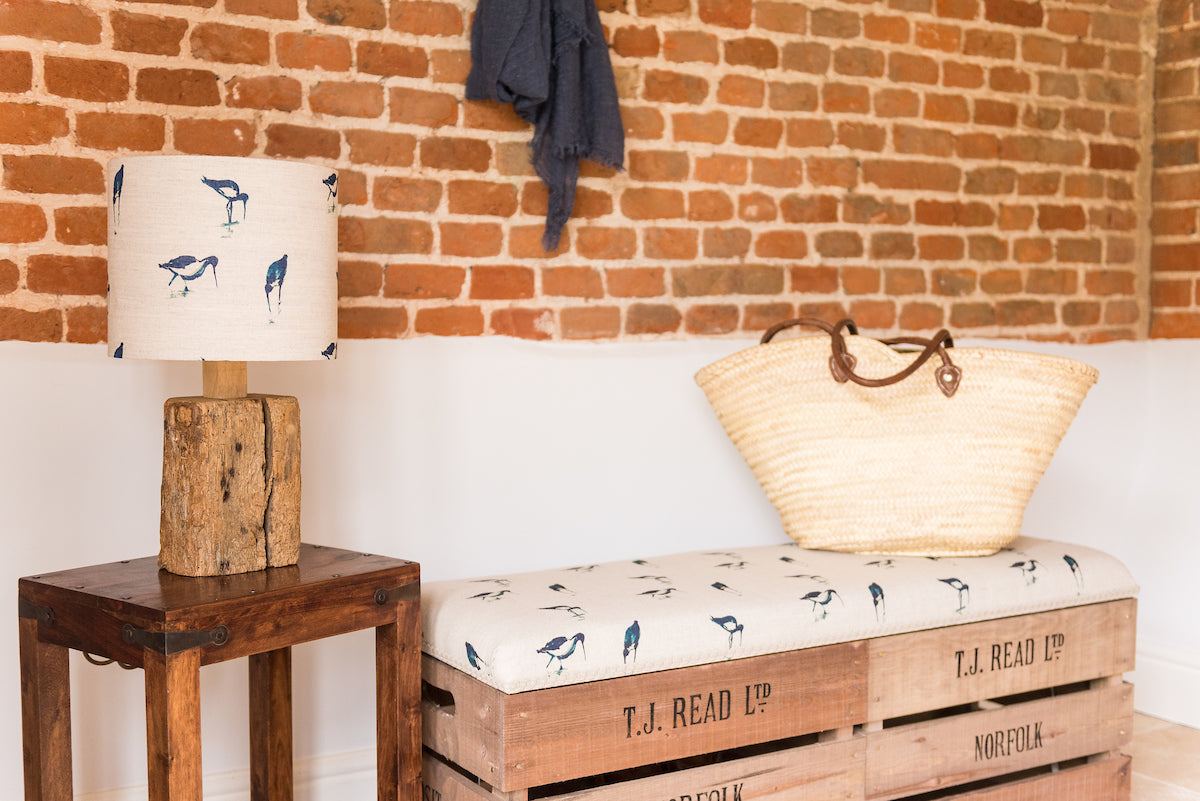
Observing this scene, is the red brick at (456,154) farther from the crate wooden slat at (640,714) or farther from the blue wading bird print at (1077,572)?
the blue wading bird print at (1077,572)

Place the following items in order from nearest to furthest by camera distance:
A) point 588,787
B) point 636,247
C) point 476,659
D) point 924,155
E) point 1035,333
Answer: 1. point 476,659
2. point 588,787
3. point 636,247
4. point 924,155
5. point 1035,333

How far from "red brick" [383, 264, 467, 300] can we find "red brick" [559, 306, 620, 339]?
241 millimetres

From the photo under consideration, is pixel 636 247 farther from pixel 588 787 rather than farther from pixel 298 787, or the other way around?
pixel 298 787

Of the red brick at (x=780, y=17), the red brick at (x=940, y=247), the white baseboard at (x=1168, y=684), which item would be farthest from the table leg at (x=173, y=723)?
the white baseboard at (x=1168, y=684)

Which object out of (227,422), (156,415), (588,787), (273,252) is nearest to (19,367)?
(156,415)

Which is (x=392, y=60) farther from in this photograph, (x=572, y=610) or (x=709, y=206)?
(x=572, y=610)

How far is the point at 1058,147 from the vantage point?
9.43 feet

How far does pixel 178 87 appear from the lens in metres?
1.88

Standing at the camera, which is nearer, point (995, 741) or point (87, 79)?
point (87, 79)

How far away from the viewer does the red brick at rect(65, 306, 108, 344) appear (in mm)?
1820

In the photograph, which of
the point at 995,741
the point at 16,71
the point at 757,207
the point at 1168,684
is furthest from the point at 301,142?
the point at 1168,684

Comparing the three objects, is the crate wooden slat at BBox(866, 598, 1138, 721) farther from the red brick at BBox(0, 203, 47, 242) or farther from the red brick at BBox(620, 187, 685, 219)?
the red brick at BBox(0, 203, 47, 242)

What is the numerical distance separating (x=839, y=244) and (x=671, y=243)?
0.47m

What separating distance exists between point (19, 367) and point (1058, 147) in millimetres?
2519
